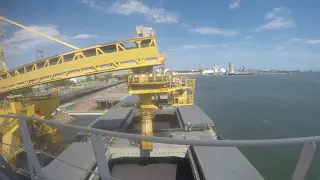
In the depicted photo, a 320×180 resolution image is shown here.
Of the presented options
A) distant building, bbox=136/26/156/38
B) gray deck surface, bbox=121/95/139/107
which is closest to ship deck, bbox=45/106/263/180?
distant building, bbox=136/26/156/38

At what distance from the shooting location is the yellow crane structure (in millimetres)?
7770

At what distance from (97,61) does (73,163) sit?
181 inches

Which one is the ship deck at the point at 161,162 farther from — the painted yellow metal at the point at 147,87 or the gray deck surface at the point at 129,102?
the gray deck surface at the point at 129,102

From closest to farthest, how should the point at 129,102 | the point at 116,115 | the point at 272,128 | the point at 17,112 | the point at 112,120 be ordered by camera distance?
the point at 17,112
the point at 112,120
the point at 116,115
the point at 272,128
the point at 129,102

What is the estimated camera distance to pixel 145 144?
9375 millimetres

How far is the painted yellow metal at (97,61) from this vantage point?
774cm

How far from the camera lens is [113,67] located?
8.01m

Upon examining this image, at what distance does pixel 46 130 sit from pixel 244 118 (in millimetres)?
24435

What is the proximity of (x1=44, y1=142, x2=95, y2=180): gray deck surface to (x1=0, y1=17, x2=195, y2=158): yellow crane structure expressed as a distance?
8.39 feet

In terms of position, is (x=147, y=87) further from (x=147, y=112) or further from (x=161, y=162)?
(x=161, y=162)

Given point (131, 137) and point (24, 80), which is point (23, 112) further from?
point (131, 137)

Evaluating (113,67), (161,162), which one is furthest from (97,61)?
(161,162)

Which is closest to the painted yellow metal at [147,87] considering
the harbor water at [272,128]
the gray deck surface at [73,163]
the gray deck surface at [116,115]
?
the gray deck surface at [73,163]

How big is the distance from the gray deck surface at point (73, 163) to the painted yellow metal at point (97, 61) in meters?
3.48
